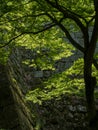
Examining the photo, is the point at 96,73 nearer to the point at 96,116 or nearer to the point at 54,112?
the point at 96,116

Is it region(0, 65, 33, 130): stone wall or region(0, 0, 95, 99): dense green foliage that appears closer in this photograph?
region(0, 0, 95, 99): dense green foliage

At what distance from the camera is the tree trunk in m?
9.39

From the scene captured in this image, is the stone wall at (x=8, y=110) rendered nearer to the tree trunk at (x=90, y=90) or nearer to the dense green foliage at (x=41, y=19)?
the dense green foliage at (x=41, y=19)

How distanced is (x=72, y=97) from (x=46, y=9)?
1196 centimetres

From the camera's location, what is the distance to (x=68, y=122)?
1838 centimetres

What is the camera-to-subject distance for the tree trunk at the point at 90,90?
9391 mm

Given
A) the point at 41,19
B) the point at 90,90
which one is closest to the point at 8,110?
the point at 90,90

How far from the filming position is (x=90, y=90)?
9672 mm

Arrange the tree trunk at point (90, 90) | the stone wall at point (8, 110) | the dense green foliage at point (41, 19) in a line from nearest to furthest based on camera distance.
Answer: the dense green foliage at point (41, 19) < the tree trunk at point (90, 90) < the stone wall at point (8, 110)

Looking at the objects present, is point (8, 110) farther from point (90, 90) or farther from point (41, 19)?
point (41, 19)

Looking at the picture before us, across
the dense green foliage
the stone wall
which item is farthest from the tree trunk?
the stone wall

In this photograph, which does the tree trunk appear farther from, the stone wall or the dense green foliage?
the stone wall

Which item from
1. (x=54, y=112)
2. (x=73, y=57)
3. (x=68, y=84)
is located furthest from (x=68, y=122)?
(x=68, y=84)

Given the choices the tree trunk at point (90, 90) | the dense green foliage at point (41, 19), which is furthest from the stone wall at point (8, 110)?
the tree trunk at point (90, 90)
